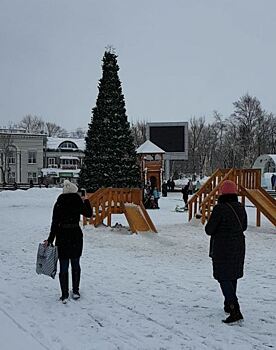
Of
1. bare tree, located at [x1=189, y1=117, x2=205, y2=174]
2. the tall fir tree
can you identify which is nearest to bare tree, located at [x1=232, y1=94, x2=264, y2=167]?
bare tree, located at [x1=189, y1=117, x2=205, y2=174]

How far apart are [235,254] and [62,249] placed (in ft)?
7.85

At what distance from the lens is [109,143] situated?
29.4 metres

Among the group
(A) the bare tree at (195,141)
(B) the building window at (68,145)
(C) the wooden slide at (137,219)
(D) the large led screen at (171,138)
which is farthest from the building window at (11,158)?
(C) the wooden slide at (137,219)

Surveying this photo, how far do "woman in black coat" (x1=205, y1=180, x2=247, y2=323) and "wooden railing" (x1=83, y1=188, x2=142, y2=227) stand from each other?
9.85 m

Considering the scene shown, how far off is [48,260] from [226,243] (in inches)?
102

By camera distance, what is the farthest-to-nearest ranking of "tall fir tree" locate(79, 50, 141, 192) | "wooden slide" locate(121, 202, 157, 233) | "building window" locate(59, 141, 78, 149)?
"building window" locate(59, 141, 78, 149), "tall fir tree" locate(79, 50, 141, 192), "wooden slide" locate(121, 202, 157, 233)

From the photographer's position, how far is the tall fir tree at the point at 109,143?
29.1 metres

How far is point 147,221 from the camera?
51.8ft

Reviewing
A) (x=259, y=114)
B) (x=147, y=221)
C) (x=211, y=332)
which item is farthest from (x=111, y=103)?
(x=259, y=114)

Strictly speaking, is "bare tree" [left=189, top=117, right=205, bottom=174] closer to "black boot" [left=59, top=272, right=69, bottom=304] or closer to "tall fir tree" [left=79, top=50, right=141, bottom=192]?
"tall fir tree" [left=79, top=50, right=141, bottom=192]

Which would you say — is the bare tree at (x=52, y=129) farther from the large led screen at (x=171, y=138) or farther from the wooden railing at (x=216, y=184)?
the wooden railing at (x=216, y=184)

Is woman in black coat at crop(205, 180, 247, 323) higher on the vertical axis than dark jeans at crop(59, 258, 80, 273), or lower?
higher

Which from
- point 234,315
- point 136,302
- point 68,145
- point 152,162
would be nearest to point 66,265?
point 136,302

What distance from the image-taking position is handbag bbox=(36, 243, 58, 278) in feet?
25.3
